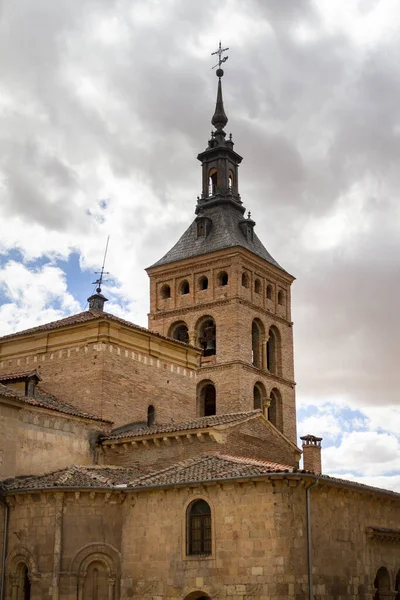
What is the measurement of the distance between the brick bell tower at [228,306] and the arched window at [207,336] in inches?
2.4

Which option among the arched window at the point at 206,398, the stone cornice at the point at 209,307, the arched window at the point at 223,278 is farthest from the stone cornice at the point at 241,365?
the arched window at the point at 223,278

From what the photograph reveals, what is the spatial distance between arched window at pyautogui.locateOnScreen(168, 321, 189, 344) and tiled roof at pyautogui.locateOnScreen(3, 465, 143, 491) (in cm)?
2485

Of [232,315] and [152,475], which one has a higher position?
[232,315]

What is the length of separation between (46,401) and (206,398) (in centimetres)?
2180

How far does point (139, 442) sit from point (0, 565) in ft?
18.8

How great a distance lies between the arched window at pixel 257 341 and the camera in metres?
48.6

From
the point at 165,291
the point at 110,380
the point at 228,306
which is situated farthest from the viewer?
the point at 165,291

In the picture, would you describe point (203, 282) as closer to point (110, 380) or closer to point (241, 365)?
point (241, 365)

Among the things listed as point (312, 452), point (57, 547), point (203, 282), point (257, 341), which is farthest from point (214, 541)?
point (203, 282)

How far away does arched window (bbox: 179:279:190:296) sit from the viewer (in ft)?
164

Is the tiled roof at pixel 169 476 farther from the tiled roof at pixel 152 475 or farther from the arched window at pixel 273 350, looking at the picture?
the arched window at pixel 273 350

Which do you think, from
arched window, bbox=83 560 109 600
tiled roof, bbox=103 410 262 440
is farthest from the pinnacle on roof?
arched window, bbox=83 560 109 600

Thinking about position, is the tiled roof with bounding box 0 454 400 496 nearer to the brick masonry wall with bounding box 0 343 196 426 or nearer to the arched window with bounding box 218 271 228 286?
the brick masonry wall with bounding box 0 343 196 426

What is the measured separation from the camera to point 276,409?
49.5 metres
